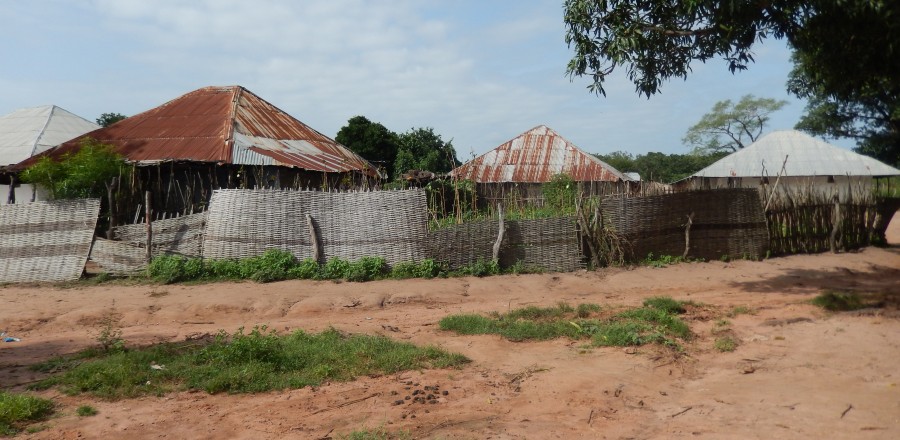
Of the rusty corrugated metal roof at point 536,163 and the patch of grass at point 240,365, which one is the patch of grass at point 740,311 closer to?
the patch of grass at point 240,365

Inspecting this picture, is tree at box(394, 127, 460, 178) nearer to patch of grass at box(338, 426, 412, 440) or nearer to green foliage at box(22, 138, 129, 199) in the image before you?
green foliage at box(22, 138, 129, 199)

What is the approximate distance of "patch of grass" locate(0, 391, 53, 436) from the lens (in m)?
4.74

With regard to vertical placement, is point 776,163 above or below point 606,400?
above

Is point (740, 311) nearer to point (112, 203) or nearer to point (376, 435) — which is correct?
point (376, 435)

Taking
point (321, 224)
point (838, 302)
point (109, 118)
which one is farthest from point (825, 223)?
point (109, 118)

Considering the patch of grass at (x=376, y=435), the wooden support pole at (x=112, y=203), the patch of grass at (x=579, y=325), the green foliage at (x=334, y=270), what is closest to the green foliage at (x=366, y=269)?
the green foliage at (x=334, y=270)

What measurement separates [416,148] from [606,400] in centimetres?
1990

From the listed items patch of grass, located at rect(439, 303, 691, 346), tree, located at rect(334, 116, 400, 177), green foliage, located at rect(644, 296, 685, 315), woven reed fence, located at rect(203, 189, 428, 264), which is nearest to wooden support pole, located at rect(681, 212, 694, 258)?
green foliage, located at rect(644, 296, 685, 315)

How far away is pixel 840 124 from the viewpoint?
3316cm

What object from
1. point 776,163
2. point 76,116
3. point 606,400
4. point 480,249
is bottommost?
point 606,400

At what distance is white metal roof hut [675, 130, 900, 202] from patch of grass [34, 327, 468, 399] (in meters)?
20.1

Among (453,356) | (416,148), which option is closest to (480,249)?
(453,356)

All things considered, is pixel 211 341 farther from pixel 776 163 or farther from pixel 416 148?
pixel 776 163

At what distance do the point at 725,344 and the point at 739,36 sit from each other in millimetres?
4663
